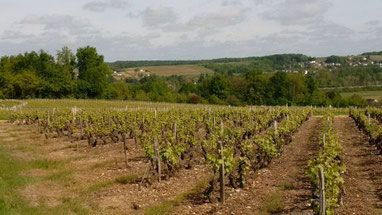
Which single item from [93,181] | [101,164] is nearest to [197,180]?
[93,181]

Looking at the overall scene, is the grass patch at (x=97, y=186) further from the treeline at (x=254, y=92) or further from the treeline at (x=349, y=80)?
the treeline at (x=349, y=80)

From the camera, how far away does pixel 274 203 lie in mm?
9352

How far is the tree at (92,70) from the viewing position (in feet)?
252

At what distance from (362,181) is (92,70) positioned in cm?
7257

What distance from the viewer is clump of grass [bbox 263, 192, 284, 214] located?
8906 millimetres

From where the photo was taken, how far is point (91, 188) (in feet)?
37.2

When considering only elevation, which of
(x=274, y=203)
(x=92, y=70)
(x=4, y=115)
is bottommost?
(x=4, y=115)

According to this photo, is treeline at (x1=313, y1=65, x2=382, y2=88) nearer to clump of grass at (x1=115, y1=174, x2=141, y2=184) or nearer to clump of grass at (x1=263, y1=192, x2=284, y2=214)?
clump of grass at (x1=115, y1=174, x2=141, y2=184)

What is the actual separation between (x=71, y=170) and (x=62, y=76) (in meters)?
66.6

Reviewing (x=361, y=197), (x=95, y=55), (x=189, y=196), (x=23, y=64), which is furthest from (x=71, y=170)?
(x=23, y=64)

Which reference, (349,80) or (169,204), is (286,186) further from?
(349,80)

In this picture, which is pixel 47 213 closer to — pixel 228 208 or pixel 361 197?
pixel 228 208

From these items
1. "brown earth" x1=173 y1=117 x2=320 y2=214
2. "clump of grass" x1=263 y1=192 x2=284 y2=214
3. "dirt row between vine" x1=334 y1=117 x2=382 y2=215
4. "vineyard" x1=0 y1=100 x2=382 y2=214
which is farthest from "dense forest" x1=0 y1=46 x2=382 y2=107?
"clump of grass" x1=263 y1=192 x2=284 y2=214

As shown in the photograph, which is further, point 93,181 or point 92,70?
point 92,70
